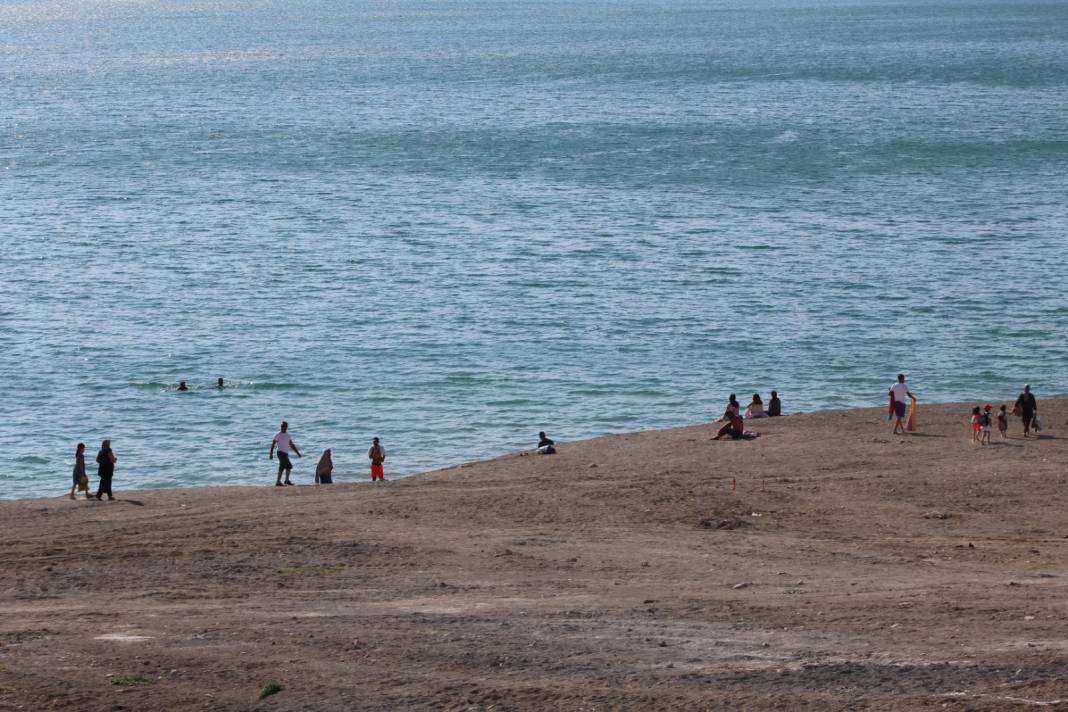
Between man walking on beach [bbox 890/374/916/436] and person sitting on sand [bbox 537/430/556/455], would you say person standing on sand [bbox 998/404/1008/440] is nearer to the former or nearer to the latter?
man walking on beach [bbox 890/374/916/436]

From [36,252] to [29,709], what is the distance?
5697cm

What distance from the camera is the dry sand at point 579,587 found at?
54.2 feet

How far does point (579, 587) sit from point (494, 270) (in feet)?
142

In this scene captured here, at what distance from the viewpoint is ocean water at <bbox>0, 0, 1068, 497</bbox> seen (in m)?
44.4

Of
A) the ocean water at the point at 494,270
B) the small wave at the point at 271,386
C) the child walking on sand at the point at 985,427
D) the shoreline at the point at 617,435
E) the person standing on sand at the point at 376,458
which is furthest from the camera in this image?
the small wave at the point at 271,386

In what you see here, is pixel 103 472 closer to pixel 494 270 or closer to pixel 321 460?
pixel 321 460

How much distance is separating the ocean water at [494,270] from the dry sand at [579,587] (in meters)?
10.1

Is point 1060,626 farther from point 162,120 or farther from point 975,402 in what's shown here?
point 162,120

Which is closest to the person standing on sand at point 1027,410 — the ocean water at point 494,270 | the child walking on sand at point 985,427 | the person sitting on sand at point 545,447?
the child walking on sand at point 985,427

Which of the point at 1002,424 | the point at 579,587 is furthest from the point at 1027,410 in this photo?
the point at 579,587

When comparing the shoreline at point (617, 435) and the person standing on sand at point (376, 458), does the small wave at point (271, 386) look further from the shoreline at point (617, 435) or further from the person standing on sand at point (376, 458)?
the person standing on sand at point (376, 458)

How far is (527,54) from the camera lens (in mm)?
191250

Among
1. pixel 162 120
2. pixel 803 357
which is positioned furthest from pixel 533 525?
pixel 162 120

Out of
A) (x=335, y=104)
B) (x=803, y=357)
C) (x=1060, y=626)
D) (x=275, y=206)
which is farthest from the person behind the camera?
(x=335, y=104)
